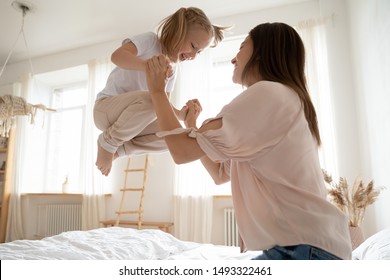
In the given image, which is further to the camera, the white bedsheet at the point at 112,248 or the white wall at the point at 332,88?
the white wall at the point at 332,88

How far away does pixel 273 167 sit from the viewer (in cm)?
84

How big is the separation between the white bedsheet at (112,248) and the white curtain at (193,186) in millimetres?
1192

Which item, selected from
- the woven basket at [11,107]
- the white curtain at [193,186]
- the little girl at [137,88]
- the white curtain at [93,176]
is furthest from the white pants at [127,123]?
the white curtain at [93,176]

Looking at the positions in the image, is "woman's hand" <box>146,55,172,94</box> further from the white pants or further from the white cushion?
the white cushion

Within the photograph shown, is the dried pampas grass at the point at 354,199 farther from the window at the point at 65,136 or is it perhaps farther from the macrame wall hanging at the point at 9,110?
the window at the point at 65,136

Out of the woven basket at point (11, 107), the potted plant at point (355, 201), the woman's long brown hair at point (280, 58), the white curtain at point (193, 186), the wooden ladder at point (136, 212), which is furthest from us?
the wooden ladder at point (136, 212)

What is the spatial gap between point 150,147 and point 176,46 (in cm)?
43

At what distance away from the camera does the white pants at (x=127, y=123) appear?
116 cm

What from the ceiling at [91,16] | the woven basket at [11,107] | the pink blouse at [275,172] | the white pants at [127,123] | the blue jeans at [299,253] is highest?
the ceiling at [91,16]

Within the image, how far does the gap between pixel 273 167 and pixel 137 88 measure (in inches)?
30.2

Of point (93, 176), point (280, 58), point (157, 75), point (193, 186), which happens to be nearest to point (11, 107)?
point (93, 176)

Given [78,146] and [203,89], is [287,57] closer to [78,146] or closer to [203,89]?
[203,89]

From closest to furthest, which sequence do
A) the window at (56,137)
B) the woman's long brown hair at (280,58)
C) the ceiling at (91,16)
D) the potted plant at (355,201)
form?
the woman's long brown hair at (280,58), the potted plant at (355,201), the ceiling at (91,16), the window at (56,137)

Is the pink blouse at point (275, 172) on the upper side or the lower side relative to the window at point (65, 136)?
lower
